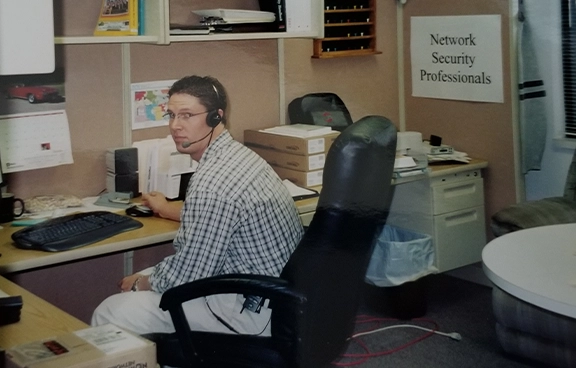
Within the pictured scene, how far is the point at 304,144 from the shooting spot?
164cm

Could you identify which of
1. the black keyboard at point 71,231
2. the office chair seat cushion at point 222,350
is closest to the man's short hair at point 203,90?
the black keyboard at point 71,231

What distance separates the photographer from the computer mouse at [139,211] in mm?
1721

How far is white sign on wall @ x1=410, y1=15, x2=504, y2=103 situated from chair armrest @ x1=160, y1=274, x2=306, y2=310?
470 millimetres

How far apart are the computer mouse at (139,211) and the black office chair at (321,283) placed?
0.29 metres

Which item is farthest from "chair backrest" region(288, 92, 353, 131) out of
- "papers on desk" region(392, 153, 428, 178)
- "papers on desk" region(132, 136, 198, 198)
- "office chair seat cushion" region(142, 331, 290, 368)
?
"office chair seat cushion" region(142, 331, 290, 368)

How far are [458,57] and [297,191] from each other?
1.39ft

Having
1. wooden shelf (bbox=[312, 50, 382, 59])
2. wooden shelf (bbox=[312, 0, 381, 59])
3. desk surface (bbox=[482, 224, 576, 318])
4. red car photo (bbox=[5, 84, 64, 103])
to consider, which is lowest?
desk surface (bbox=[482, 224, 576, 318])

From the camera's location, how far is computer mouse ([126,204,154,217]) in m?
1.72

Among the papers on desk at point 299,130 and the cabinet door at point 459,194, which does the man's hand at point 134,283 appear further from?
the cabinet door at point 459,194

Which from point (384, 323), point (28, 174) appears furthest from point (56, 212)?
point (384, 323)

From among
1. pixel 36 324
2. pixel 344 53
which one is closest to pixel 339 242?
pixel 344 53

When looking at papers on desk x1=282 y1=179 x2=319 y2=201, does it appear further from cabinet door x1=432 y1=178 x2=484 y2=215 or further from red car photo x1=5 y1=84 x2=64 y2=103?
red car photo x1=5 y1=84 x2=64 y2=103

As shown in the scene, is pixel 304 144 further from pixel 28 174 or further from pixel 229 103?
pixel 28 174

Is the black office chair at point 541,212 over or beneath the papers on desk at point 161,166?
beneath
